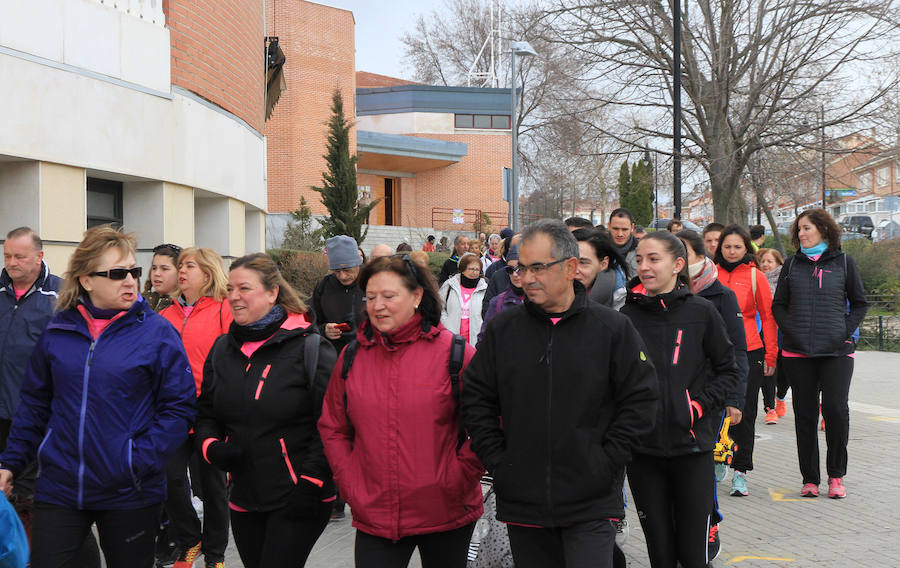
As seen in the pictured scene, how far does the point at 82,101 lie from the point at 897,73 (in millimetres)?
20388

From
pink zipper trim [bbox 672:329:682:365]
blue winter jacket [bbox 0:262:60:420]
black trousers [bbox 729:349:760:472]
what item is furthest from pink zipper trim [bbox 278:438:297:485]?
black trousers [bbox 729:349:760:472]

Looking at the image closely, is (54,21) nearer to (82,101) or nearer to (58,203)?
(82,101)

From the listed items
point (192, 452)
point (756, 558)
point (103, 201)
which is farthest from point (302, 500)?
point (103, 201)

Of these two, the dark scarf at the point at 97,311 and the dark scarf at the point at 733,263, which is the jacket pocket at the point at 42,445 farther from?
the dark scarf at the point at 733,263

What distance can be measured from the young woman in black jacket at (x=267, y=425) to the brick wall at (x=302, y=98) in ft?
119

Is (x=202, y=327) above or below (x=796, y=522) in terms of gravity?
above

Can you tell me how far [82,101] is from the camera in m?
9.27

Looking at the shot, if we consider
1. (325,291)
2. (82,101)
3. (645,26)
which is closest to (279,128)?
(645,26)

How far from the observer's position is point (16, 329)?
5.38 meters

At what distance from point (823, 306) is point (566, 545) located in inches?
185

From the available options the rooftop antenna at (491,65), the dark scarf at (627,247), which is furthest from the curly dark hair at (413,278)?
the rooftop antenna at (491,65)

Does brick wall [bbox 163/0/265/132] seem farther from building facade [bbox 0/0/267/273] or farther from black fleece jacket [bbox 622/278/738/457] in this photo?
black fleece jacket [bbox 622/278/738/457]

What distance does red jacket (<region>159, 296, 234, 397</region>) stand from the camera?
18.7 ft

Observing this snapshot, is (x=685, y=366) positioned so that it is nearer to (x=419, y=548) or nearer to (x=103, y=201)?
(x=419, y=548)
